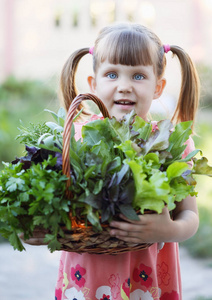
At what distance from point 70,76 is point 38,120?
3135 millimetres

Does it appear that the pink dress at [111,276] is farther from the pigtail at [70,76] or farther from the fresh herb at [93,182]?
the pigtail at [70,76]

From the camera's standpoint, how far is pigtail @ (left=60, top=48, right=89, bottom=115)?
5.64 feet

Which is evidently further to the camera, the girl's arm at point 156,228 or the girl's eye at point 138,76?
the girl's eye at point 138,76

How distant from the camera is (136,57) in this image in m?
1.50

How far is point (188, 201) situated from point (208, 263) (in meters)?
2.01

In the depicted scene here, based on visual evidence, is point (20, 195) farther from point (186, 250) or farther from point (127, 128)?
point (186, 250)

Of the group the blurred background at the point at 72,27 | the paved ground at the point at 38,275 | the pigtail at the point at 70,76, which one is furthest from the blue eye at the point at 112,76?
the blurred background at the point at 72,27

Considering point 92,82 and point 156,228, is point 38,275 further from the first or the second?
point 156,228

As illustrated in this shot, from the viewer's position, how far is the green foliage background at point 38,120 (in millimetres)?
3502

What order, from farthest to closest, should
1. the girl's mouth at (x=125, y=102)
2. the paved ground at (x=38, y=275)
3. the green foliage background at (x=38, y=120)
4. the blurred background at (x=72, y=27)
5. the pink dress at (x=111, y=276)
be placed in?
the blurred background at (x=72, y=27) < the green foliage background at (x=38, y=120) < the paved ground at (x=38, y=275) < the girl's mouth at (x=125, y=102) < the pink dress at (x=111, y=276)

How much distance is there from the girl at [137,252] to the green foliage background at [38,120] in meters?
0.79

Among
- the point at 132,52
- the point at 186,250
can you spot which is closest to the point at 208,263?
the point at 186,250

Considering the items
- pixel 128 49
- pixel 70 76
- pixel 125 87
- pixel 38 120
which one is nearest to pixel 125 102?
pixel 125 87

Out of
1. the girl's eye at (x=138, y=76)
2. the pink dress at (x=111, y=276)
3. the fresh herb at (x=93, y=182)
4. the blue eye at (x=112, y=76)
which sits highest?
the blue eye at (x=112, y=76)
